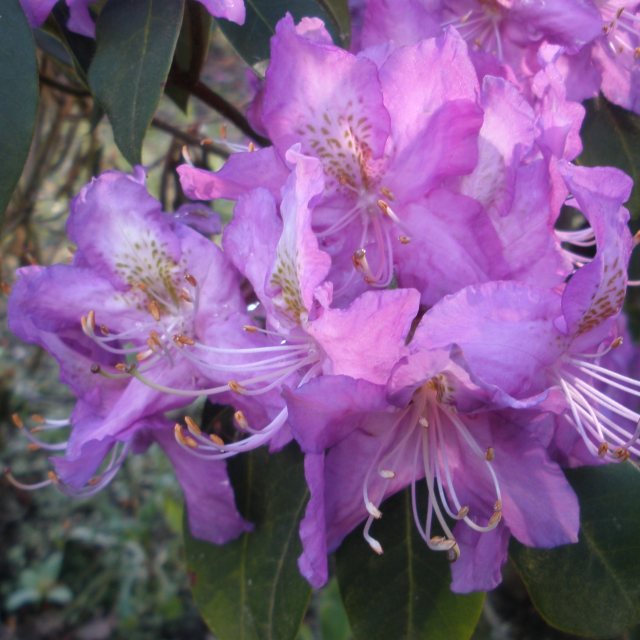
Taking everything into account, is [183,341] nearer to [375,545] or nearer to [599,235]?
[375,545]

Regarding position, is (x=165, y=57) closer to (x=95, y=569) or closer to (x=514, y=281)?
(x=514, y=281)

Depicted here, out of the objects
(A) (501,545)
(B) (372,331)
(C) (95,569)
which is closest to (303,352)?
(B) (372,331)

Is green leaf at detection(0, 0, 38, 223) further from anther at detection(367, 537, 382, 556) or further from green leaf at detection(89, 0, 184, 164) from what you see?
anther at detection(367, 537, 382, 556)

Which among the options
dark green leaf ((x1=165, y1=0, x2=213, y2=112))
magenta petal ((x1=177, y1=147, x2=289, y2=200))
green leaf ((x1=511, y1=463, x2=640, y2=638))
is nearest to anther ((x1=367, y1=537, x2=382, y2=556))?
green leaf ((x1=511, y1=463, x2=640, y2=638))

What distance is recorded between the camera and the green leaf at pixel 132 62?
2.69 feet

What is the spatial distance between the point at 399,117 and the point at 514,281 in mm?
190

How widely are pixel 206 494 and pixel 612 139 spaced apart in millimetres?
622

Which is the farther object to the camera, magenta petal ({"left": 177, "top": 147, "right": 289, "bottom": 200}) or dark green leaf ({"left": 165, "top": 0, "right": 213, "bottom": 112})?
dark green leaf ({"left": 165, "top": 0, "right": 213, "bottom": 112})

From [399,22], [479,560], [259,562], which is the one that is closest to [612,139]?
[399,22]

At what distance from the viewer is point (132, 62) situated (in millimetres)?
850

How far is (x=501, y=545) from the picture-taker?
0.81 m

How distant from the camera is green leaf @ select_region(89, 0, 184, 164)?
32.2 inches

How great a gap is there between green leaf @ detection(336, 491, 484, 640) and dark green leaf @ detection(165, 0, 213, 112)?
564mm

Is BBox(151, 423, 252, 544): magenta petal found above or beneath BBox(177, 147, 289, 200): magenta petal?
beneath
